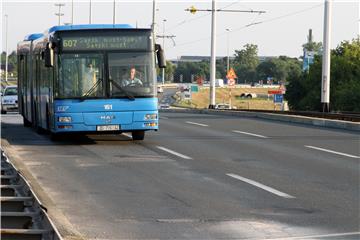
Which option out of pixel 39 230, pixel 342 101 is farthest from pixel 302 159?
pixel 342 101

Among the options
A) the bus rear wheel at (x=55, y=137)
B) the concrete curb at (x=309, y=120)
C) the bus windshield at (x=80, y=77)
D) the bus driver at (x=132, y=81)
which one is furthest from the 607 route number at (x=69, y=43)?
the concrete curb at (x=309, y=120)

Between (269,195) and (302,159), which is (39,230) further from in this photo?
(302,159)

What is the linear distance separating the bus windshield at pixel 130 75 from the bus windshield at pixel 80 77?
0.94 feet

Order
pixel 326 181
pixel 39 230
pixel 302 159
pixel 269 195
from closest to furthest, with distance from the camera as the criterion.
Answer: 1. pixel 39 230
2. pixel 269 195
3. pixel 326 181
4. pixel 302 159

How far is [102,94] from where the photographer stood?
19094 millimetres

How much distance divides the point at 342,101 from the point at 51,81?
52.9 metres

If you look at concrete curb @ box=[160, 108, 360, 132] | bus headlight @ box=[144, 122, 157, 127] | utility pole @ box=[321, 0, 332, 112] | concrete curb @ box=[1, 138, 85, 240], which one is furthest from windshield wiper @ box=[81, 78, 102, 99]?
utility pole @ box=[321, 0, 332, 112]

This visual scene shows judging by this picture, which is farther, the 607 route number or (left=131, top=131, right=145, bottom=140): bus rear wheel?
(left=131, top=131, right=145, bottom=140): bus rear wheel

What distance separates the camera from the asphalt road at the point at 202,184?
8883 mm

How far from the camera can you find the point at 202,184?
1237 cm

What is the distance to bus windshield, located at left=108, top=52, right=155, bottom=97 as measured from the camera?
62.5 ft

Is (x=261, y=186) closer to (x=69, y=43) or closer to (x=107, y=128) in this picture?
→ (x=107, y=128)

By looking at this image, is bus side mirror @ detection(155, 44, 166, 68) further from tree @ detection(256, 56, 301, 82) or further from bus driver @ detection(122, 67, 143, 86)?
tree @ detection(256, 56, 301, 82)

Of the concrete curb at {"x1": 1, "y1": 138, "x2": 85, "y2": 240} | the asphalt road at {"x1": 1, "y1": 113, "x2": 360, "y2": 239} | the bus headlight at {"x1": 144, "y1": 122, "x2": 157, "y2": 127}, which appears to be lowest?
the asphalt road at {"x1": 1, "y1": 113, "x2": 360, "y2": 239}
